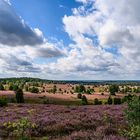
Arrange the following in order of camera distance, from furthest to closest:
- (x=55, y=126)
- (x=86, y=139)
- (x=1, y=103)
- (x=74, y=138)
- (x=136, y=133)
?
(x=1, y=103) < (x=55, y=126) < (x=74, y=138) < (x=86, y=139) < (x=136, y=133)

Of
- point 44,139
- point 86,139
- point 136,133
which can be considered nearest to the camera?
point 136,133

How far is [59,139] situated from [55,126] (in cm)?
616

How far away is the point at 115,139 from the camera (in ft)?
59.6

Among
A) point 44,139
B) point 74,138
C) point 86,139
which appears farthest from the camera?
point 44,139

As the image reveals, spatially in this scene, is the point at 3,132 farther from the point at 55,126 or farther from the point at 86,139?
the point at 86,139

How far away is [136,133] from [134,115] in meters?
3.45

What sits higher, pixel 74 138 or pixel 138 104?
pixel 138 104

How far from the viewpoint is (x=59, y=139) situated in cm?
1992

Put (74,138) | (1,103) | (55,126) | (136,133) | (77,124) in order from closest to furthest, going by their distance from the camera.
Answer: (136,133)
(74,138)
(55,126)
(77,124)
(1,103)

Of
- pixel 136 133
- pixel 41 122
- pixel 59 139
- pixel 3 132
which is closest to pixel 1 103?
pixel 41 122

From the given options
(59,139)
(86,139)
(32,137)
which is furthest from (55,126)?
(86,139)

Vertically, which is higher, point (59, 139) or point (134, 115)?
point (134, 115)

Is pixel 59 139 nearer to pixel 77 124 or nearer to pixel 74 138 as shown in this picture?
pixel 74 138

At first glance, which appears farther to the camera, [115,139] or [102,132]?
[102,132]
